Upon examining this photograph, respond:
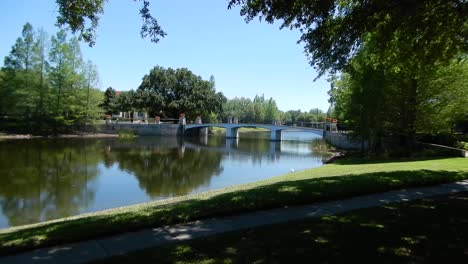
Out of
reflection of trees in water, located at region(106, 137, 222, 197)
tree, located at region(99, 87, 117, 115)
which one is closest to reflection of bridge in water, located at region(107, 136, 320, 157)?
reflection of trees in water, located at region(106, 137, 222, 197)

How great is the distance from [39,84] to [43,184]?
36.8 meters

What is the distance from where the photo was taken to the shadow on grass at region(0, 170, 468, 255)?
633cm

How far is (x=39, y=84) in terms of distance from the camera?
52.1 meters

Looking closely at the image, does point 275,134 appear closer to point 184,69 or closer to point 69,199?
point 184,69

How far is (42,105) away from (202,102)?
110 feet

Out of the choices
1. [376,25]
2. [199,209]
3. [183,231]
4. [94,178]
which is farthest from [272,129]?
[183,231]

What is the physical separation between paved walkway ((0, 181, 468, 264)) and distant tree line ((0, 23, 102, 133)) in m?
51.1

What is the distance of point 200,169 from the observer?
28719 millimetres

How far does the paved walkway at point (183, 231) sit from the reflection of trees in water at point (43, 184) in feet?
29.7

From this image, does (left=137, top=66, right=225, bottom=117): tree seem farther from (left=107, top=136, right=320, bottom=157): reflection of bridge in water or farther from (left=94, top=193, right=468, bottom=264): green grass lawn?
(left=94, top=193, right=468, bottom=264): green grass lawn

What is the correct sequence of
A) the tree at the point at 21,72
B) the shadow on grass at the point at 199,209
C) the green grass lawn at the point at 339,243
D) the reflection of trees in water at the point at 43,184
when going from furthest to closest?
the tree at the point at 21,72 → the reflection of trees in water at the point at 43,184 → the shadow on grass at the point at 199,209 → the green grass lawn at the point at 339,243

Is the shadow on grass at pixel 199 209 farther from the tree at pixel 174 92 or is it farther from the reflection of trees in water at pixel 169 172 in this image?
the tree at pixel 174 92

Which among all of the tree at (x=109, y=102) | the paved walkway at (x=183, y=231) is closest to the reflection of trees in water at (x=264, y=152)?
the paved walkway at (x=183, y=231)

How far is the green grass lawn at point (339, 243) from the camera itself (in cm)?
491
